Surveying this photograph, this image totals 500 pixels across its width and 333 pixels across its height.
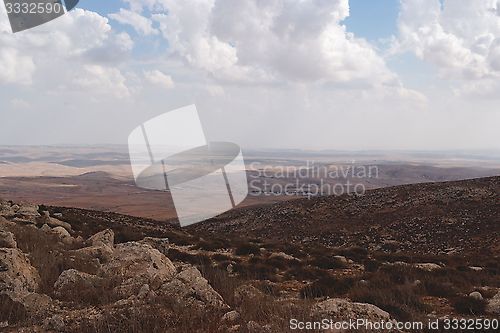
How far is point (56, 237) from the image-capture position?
13.2m

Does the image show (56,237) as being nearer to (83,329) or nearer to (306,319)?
(83,329)

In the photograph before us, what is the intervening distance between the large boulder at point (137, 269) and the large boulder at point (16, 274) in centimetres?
121

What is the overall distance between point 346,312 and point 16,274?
5.44 meters

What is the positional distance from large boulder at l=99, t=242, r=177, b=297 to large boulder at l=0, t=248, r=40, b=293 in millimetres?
1211

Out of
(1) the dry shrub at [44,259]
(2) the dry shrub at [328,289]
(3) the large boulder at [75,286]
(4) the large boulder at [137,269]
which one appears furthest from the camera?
(2) the dry shrub at [328,289]

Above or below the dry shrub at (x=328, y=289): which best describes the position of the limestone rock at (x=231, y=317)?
above

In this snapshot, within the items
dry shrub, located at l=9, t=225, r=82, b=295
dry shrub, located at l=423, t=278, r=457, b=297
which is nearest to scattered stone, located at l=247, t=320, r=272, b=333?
dry shrub, located at l=9, t=225, r=82, b=295

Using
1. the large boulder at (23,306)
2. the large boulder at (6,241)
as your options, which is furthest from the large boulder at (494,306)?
the large boulder at (6,241)

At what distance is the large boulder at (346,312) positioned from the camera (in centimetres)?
531

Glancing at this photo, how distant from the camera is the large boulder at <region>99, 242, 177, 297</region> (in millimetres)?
6941

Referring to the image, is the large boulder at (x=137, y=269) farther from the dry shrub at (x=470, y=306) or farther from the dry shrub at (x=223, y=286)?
the dry shrub at (x=470, y=306)

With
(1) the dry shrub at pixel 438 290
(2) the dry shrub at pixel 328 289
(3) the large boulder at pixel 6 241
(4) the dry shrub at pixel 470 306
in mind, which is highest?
(3) the large boulder at pixel 6 241

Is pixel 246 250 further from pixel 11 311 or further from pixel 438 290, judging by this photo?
pixel 11 311

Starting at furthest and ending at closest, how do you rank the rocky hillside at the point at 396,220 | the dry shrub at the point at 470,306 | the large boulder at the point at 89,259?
the rocky hillside at the point at 396,220
the large boulder at the point at 89,259
the dry shrub at the point at 470,306
